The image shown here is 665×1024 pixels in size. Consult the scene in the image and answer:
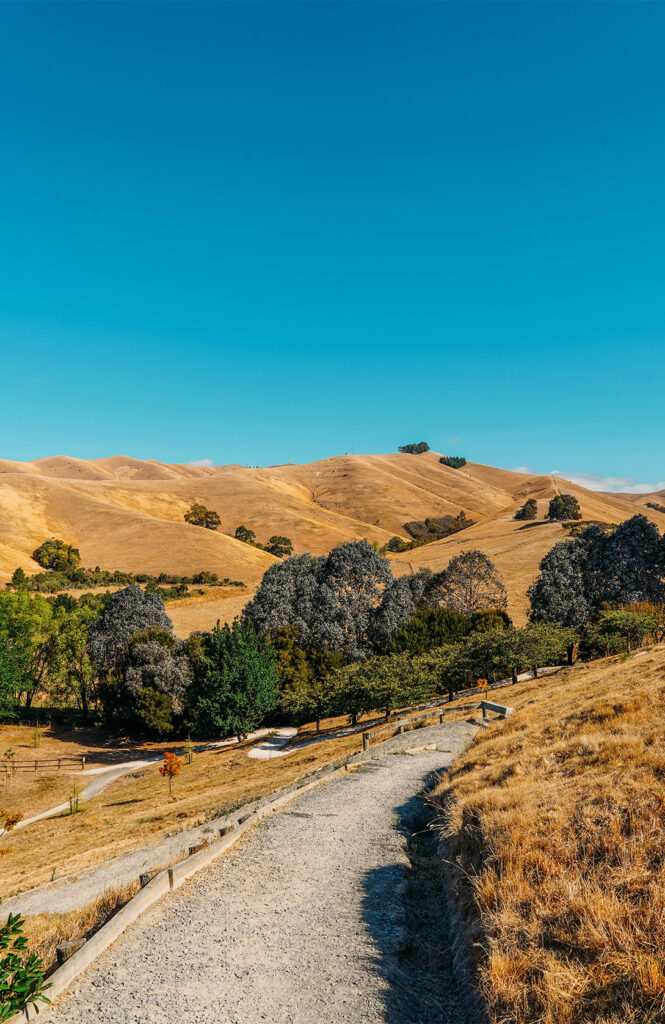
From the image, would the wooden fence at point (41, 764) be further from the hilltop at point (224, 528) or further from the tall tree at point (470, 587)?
the tall tree at point (470, 587)

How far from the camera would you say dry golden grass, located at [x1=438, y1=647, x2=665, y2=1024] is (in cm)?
696

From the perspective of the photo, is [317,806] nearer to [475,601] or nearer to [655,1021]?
[655,1021]

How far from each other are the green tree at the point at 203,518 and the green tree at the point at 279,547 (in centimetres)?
2519

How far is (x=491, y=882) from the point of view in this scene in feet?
31.6

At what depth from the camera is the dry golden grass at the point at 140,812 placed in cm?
1925

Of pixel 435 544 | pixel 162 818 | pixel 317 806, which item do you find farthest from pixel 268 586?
pixel 435 544

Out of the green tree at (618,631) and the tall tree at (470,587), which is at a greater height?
the tall tree at (470,587)

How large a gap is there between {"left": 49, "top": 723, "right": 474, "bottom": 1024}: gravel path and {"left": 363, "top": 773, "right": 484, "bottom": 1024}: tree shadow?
0.09 ft

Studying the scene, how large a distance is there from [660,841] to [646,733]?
18.2 feet

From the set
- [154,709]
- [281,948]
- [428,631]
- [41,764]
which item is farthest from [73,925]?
[428,631]

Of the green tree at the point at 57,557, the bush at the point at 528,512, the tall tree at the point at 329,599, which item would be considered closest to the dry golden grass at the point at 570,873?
the tall tree at the point at 329,599

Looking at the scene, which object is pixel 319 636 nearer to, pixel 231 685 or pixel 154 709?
pixel 231 685

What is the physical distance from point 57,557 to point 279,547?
162ft

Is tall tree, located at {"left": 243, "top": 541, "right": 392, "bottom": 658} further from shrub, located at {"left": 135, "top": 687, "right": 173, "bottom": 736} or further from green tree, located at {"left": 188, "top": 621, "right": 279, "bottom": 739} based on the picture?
shrub, located at {"left": 135, "top": 687, "right": 173, "bottom": 736}
